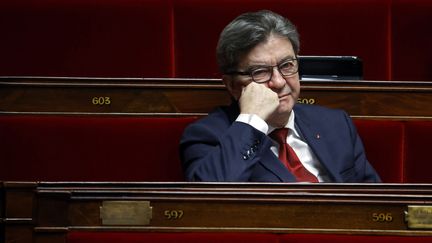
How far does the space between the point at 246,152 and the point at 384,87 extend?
0.17 m

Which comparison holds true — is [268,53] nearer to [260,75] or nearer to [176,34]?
[260,75]

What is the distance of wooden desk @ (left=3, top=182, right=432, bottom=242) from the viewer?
1.49 feet

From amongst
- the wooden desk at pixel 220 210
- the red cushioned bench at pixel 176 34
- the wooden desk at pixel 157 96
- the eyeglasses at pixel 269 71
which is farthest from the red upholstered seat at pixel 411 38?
the wooden desk at pixel 220 210

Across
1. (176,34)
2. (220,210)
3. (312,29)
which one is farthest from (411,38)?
(220,210)

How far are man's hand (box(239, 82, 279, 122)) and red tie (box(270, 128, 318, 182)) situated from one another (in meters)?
0.02

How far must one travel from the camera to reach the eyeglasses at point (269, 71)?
0.65 metres

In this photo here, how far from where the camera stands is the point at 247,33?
0.65m

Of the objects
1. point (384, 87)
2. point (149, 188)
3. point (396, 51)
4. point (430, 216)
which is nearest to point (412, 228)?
point (430, 216)

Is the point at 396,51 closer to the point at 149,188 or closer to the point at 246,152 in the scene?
the point at 246,152

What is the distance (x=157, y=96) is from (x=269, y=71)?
0.12 metres

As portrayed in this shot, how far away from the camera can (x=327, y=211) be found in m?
0.46

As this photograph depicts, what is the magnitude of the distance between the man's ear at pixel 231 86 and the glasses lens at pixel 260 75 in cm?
2

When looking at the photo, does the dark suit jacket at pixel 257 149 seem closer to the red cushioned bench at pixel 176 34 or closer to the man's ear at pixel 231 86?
the man's ear at pixel 231 86

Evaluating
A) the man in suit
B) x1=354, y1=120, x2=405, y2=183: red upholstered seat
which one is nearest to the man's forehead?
the man in suit
